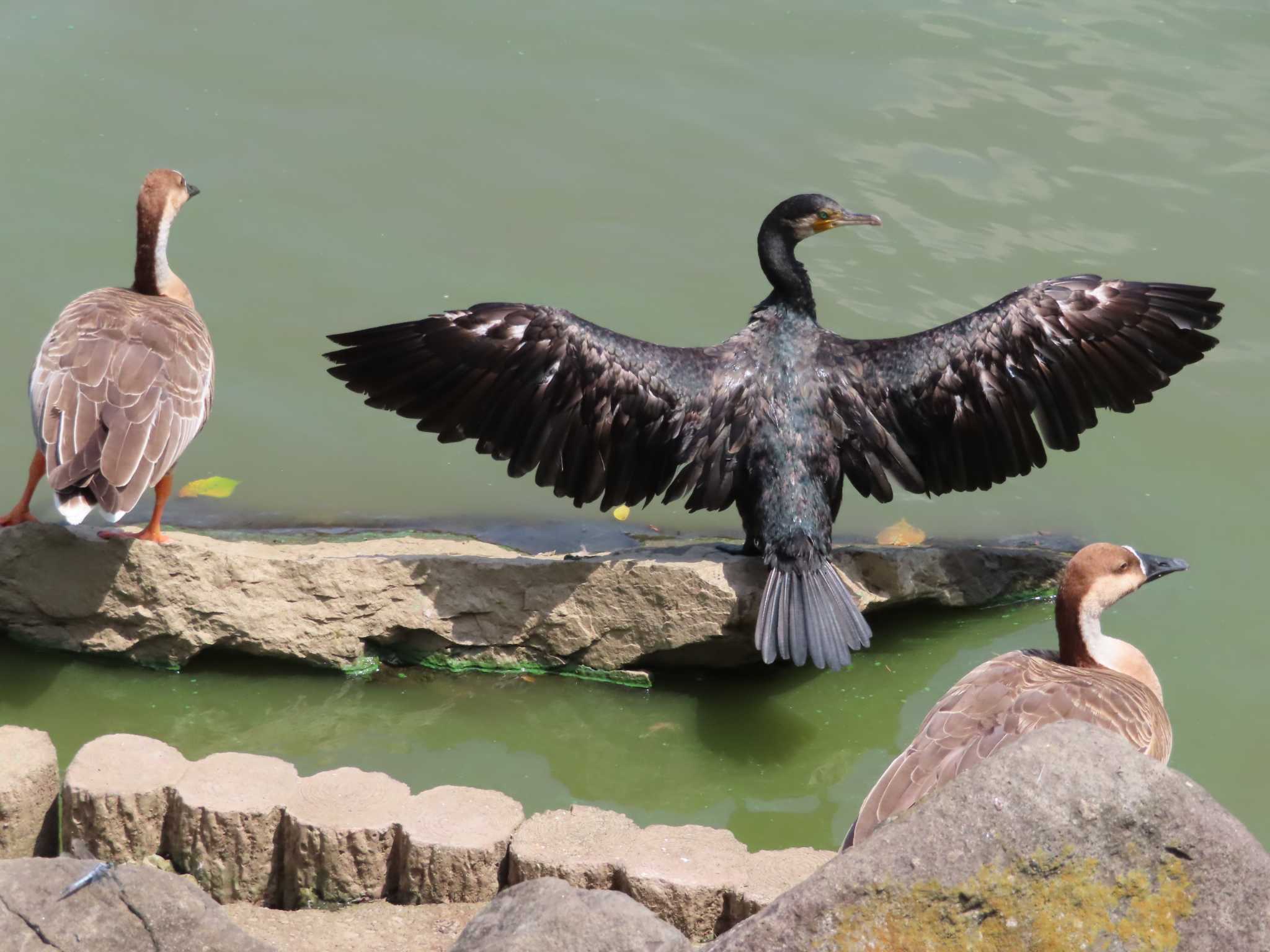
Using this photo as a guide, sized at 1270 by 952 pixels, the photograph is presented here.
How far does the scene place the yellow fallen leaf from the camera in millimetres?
7008

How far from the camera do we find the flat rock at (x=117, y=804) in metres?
4.16

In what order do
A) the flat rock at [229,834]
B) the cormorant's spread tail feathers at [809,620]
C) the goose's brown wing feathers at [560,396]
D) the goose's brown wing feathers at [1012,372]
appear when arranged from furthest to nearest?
1. the goose's brown wing feathers at [1012,372]
2. the goose's brown wing feathers at [560,396]
3. the cormorant's spread tail feathers at [809,620]
4. the flat rock at [229,834]

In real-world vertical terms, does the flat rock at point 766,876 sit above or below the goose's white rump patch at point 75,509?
below

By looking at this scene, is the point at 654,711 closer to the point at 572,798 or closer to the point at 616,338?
the point at 572,798

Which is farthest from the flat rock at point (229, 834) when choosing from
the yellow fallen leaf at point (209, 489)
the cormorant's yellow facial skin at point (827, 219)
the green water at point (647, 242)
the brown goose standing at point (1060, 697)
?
the cormorant's yellow facial skin at point (827, 219)

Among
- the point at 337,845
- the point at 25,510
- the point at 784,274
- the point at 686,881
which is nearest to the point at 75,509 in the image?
the point at 25,510

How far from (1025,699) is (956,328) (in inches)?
88.7

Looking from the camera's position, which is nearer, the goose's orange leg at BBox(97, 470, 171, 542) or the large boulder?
the large boulder

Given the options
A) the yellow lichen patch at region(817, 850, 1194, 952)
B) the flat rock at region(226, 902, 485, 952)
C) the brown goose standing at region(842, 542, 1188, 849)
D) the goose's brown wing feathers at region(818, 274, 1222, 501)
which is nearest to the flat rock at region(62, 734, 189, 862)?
the flat rock at region(226, 902, 485, 952)

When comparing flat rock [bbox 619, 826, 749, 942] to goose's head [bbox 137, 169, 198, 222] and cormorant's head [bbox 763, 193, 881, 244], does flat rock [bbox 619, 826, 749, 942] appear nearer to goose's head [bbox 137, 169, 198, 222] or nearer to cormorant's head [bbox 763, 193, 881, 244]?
cormorant's head [bbox 763, 193, 881, 244]

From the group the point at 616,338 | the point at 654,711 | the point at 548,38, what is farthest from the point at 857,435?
the point at 548,38

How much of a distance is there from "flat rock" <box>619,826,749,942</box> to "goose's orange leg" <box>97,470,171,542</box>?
2.30 m

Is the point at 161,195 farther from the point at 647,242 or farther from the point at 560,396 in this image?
the point at 647,242

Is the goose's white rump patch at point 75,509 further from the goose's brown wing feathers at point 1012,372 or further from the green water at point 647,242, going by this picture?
the goose's brown wing feathers at point 1012,372
